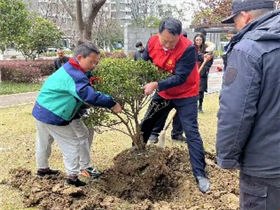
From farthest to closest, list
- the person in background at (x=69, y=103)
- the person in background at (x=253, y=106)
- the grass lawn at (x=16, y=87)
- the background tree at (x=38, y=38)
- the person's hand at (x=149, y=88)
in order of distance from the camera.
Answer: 1. the background tree at (x=38, y=38)
2. the grass lawn at (x=16, y=87)
3. the person's hand at (x=149, y=88)
4. the person in background at (x=69, y=103)
5. the person in background at (x=253, y=106)

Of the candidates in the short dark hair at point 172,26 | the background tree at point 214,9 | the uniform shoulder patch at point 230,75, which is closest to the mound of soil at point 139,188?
the short dark hair at point 172,26

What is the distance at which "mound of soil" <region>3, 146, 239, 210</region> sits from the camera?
143 inches

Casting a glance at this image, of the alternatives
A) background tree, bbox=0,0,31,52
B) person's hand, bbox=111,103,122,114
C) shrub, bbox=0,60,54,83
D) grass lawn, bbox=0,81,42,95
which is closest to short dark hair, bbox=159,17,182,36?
person's hand, bbox=111,103,122,114

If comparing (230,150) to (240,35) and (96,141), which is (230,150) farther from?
(96,141)

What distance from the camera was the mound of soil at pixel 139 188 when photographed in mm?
3639

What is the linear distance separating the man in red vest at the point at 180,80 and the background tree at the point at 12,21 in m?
11.8

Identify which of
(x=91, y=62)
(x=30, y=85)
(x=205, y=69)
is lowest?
(x=30, y=85)

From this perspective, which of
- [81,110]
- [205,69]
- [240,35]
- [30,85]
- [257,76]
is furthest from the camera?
[30,85]

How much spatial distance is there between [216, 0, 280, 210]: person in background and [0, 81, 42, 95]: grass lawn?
430 inches

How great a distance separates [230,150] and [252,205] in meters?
0.35

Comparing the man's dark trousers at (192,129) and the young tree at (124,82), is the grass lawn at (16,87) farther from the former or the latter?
the man's dark trousers at (192,129)

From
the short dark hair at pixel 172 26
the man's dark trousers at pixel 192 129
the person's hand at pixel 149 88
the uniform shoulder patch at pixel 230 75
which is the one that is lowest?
the man's dark trousers at pixel 192 129

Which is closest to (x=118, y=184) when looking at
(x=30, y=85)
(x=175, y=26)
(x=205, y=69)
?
(x=175, y=26)

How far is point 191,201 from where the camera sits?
3.81 m
